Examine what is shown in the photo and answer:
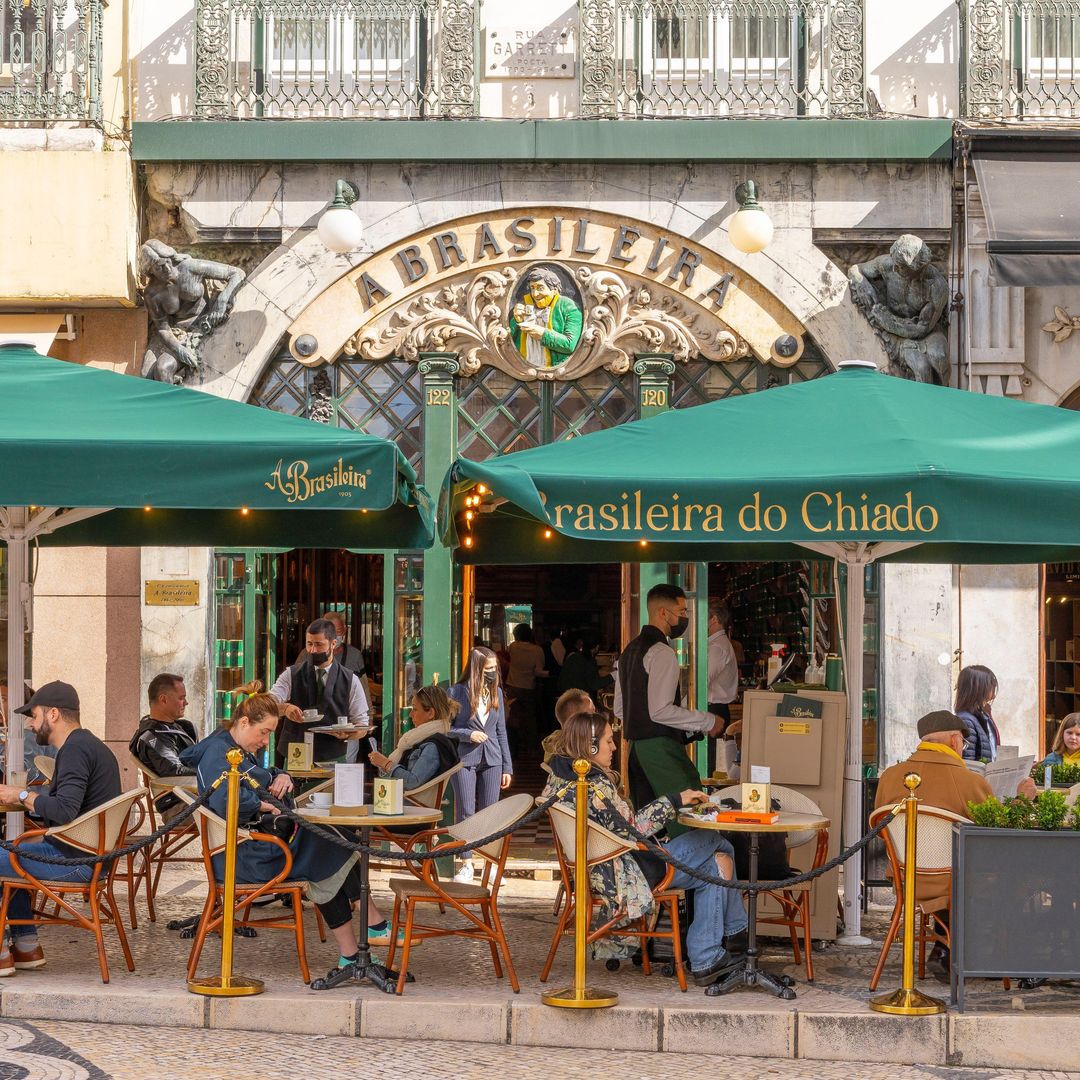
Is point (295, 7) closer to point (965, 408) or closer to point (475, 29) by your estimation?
point (475, 29)

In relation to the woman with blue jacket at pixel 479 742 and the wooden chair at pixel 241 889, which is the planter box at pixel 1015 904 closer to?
the wooden chair at pixel 241 889

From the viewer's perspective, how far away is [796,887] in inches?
325

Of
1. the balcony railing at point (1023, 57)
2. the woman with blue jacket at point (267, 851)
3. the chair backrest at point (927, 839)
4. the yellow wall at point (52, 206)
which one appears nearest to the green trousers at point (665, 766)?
the chair backrest at point (927, 839)

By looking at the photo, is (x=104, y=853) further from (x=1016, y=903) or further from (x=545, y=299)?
(x=545, y=299)

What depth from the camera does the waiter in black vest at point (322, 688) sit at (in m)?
11.3

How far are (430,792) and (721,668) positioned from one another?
3.96m

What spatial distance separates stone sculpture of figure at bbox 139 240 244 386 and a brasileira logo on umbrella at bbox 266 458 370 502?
5.59m

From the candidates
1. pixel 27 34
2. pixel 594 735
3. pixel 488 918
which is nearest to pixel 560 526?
pixel 594 735

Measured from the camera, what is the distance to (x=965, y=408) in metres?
8.17

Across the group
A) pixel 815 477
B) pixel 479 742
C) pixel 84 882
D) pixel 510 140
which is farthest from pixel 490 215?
pixel 84 882

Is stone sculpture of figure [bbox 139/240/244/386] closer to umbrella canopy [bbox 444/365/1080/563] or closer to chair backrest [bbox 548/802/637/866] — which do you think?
umbrella canopy [bbox 444/365/1080/563]

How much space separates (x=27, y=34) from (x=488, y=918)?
8570mm

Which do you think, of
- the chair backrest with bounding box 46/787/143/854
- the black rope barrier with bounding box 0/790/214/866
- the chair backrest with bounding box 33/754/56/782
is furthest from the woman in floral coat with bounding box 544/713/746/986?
the chair backrest with bounding box 33/754/56/782

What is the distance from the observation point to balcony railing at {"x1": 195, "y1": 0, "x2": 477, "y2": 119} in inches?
512
